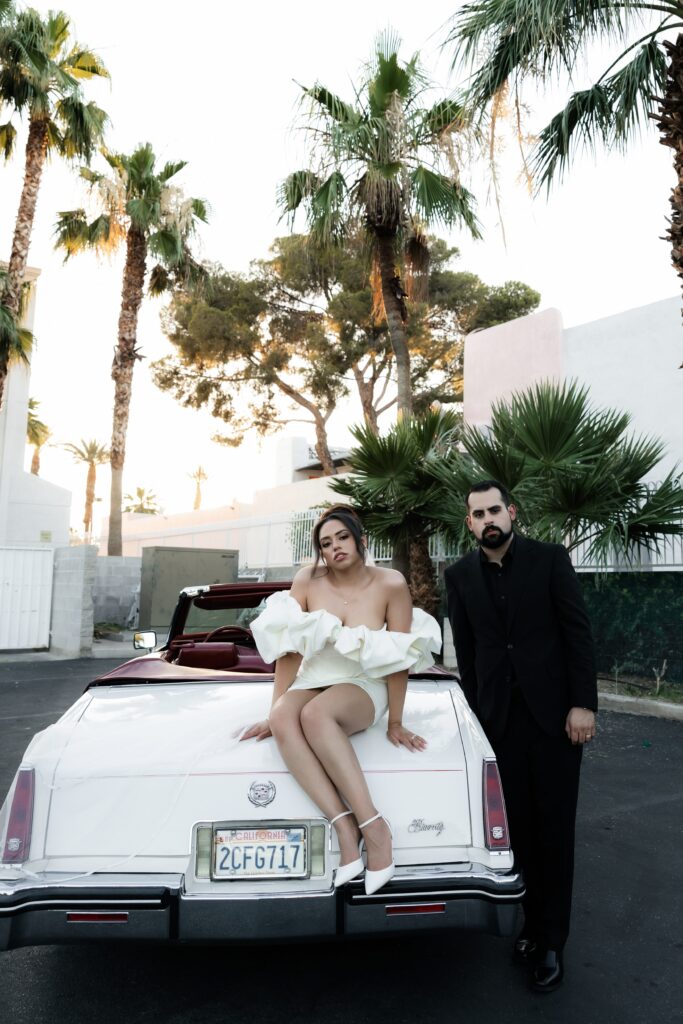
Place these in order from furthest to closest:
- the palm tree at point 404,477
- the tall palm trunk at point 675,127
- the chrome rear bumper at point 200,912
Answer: the palm tree at point 404,477, the tall palm trunk at point 675,127, the chrome rear bumper at point 200,912

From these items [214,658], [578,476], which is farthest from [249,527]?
[214,658]

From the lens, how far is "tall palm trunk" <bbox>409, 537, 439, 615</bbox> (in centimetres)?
1069

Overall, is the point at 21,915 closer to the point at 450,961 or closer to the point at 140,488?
the point at 450,961

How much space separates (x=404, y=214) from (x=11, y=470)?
14.0 meters

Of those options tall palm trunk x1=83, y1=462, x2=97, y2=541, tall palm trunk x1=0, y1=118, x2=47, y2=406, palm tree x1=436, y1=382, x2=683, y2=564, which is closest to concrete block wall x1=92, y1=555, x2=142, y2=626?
tall palm trunk x1=0, y1=118, x2=47, y2=406

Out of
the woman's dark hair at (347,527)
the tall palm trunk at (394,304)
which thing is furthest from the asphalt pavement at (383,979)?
the tall palm trunk at (394,304)

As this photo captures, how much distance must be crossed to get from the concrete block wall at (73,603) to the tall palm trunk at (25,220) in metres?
4.03

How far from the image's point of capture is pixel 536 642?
9.81 feet

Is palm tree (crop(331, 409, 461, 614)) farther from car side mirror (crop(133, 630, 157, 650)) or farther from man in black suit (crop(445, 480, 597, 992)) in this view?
man in black suit (crop(445, 480, 597, 992))

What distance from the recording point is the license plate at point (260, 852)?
2.42m

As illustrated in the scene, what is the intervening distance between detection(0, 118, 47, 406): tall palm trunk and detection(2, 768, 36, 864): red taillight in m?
14.3

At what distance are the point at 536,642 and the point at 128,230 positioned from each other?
1919cm

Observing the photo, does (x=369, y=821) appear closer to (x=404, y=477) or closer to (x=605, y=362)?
(x=404, y=477)

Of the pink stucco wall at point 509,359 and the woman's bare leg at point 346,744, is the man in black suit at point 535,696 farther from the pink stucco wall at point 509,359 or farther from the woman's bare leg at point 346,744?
the pink stucco wall at point 509,359
